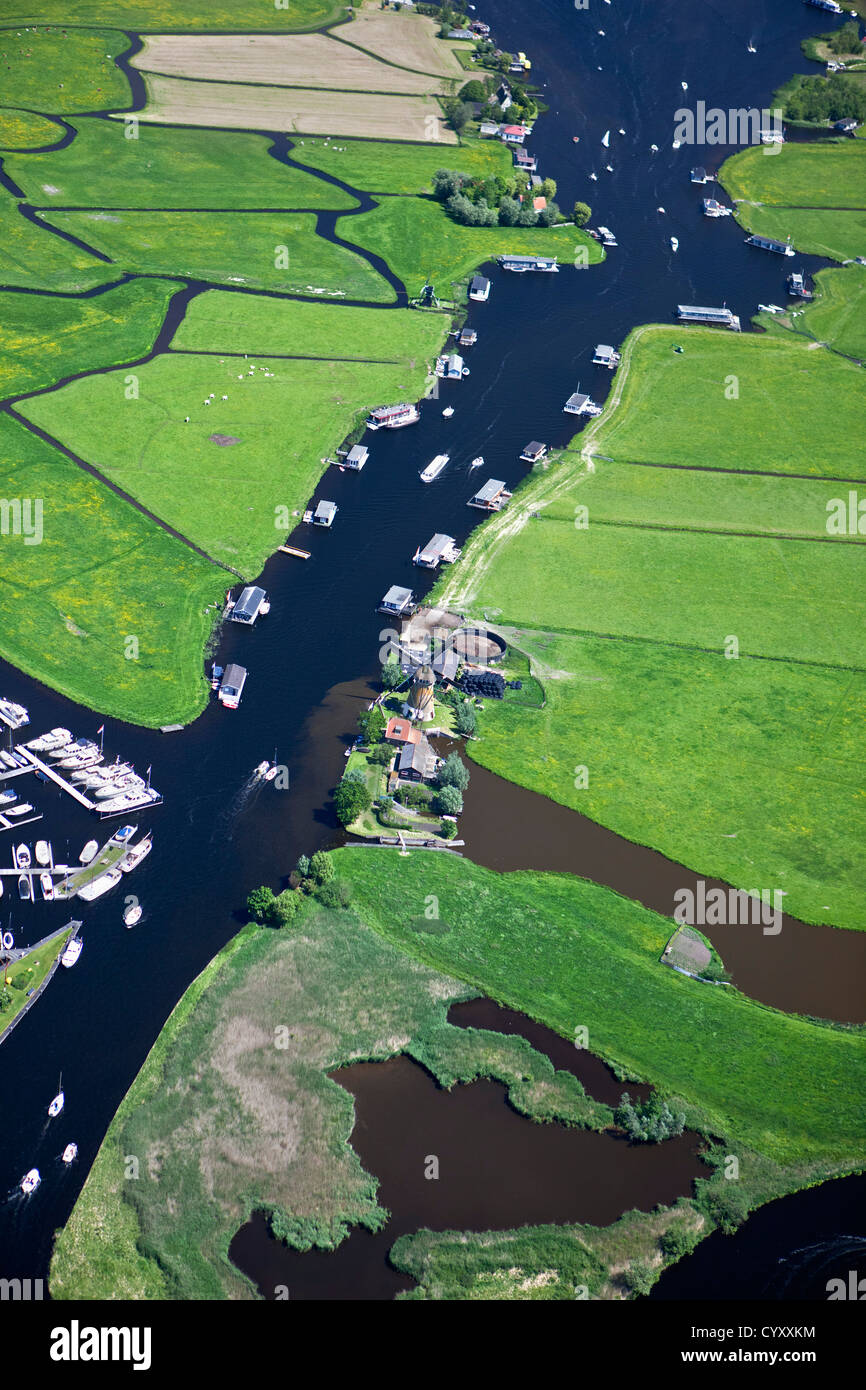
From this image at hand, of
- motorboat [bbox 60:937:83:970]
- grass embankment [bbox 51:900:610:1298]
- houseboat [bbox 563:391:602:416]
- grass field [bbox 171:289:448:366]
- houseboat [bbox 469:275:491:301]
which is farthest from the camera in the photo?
houseboat [bbox 469:275:491:301]

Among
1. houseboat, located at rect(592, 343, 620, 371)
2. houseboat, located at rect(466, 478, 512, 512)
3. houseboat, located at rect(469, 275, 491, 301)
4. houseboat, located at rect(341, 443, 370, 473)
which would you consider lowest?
houseboat, located at rect(466, 478, 512, 512)

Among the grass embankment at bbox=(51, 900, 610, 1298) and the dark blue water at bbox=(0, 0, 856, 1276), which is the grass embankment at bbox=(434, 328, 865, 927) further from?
the grass embankment at bbox=(51, 900, 610, 1298)

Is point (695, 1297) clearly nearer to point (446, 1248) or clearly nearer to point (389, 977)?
point (446, 1248)

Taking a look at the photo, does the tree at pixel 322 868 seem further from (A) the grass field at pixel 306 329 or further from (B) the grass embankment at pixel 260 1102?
(A) the grass field at pixel 306 329

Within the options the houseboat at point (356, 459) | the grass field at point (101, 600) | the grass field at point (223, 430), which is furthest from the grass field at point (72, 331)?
the houseboat at point (356, 459)

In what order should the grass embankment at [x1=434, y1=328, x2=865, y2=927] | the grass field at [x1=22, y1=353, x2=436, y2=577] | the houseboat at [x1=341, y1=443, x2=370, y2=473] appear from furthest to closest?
the houseboat at [x1=341, y1=443, x2=370, y2=473], the grass field at [x1=22, y1=353, x2=436, y2=577], the grass embankment at [x1=434, y1=328, x2=865, y2=927]

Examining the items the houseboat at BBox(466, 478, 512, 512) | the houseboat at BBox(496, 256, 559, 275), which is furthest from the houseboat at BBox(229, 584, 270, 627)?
the houseboat at BBox(496, 256, 559, 275)

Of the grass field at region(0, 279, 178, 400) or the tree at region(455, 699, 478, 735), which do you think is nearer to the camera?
the tree at region(455, 699, 478, 735)
